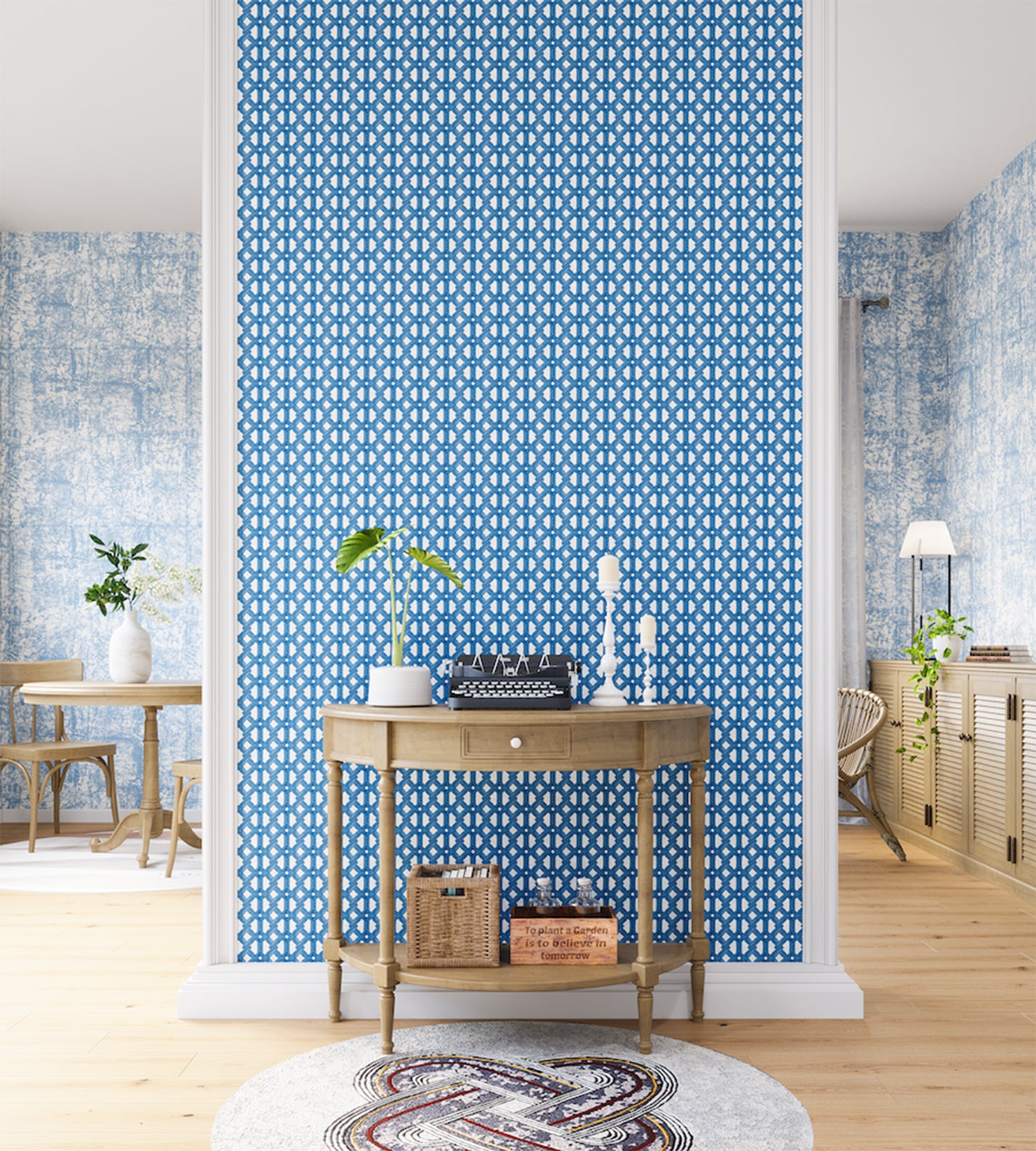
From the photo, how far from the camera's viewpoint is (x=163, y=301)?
5910 millimetres

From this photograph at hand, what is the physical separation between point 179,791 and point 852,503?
377cm

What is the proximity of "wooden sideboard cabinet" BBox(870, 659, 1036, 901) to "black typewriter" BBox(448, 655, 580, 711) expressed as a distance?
2396mm

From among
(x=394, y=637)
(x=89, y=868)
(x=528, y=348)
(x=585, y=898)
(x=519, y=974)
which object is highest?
(x=528, y=348)

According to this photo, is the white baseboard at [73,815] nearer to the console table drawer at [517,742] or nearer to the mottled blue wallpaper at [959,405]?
the console table drawer at [517,742]

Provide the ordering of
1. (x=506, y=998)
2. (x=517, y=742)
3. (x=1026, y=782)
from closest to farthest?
1. (x=517, y=742)
2. (x=506, y=998)
3. (x=1026, y=782)

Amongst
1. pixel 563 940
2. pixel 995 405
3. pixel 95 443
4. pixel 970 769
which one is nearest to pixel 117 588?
pixel 95 443

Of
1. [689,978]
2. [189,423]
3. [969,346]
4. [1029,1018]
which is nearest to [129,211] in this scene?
[189,423]

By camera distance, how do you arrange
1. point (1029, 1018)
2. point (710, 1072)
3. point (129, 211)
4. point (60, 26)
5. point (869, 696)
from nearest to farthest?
point (710, 1072), point (1029, 1018), point (60, 26), point (869, 696), point (129, 211)

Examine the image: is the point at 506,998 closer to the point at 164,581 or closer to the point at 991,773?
the point at 991,773

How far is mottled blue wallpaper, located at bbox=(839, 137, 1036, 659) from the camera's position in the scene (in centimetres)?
485

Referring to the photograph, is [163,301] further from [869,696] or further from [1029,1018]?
[1029,1018]

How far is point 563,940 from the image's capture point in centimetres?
254

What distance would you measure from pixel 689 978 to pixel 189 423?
14.2 ft

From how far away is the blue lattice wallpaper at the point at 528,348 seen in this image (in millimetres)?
2838
